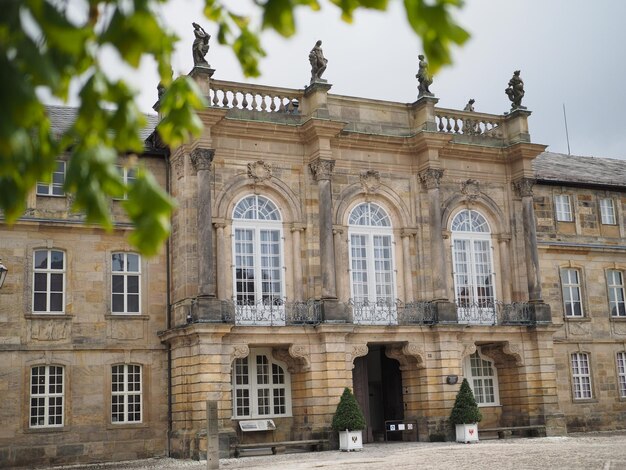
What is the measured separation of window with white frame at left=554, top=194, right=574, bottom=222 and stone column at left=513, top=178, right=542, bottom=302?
3087 mm

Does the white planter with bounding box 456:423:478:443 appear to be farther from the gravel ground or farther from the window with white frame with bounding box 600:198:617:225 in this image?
the window with white frame with bounding box 600:198:617:225

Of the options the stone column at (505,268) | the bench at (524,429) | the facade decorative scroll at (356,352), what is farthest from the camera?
the stone column at (505,268)

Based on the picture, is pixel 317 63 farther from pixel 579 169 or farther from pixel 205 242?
pixel 579 169

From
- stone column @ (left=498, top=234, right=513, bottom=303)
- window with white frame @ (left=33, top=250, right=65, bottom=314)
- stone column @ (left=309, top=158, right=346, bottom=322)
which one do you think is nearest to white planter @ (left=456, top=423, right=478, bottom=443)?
stone column @ (left=309, top=158, right=346, bottom=322)

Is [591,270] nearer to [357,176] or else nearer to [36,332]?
[357,176]

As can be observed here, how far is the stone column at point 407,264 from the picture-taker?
27.8m

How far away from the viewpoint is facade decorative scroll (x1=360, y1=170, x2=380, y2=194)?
2783cm

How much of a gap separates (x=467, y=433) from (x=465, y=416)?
485mm

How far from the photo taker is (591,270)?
3309cm

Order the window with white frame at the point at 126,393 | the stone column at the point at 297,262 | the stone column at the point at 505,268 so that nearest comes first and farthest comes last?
the window with white frame at the point at 126,393, the stone column at the point at 297,262, the stone column at the point at 505,268

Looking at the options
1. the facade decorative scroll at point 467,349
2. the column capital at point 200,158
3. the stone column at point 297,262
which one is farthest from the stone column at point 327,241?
the facade decorative scroll at point 467,349

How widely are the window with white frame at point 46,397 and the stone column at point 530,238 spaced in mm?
14824

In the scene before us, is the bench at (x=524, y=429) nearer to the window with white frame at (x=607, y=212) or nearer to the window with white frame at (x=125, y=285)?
the window with white frame at (x=607, y=212)

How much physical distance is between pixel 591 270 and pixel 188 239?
15.9m
